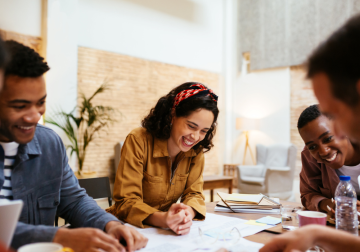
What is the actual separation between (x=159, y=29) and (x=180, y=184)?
16.7 feet

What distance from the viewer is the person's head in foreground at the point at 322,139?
151 centimetres

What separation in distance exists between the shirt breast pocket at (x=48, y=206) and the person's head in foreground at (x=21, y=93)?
393mm

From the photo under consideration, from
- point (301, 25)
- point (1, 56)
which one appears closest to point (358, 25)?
point (1, 56)

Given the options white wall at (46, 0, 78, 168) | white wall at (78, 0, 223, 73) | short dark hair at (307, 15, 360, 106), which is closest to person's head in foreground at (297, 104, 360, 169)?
short dark hair at (307, 15, 360, 106)

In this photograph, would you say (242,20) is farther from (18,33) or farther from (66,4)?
(18,33)

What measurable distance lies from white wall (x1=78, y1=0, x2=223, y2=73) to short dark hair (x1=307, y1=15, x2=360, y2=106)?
5141 mm

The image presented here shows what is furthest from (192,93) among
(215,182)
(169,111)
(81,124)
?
(81,124)

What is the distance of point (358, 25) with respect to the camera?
2.47 ft

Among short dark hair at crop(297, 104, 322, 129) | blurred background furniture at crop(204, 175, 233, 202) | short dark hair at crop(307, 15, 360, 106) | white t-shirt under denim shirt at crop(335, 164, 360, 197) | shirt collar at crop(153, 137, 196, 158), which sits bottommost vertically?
blurred background furniture at crop(204, 175, 233, 202)

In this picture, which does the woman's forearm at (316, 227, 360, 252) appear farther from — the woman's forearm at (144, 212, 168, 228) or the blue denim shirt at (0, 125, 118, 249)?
the blue denim shirt at (0, 125, 118, 249)

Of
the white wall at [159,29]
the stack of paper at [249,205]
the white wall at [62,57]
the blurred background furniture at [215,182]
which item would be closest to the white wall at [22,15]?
the white wall at [62,57]

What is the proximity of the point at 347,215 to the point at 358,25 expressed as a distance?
2.93 feet

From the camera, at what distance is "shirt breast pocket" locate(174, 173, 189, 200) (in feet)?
6.06

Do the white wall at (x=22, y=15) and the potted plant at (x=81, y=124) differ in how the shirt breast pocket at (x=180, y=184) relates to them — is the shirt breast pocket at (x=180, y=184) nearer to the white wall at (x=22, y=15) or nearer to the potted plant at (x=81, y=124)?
the potted plant at (x=81, y=124)
